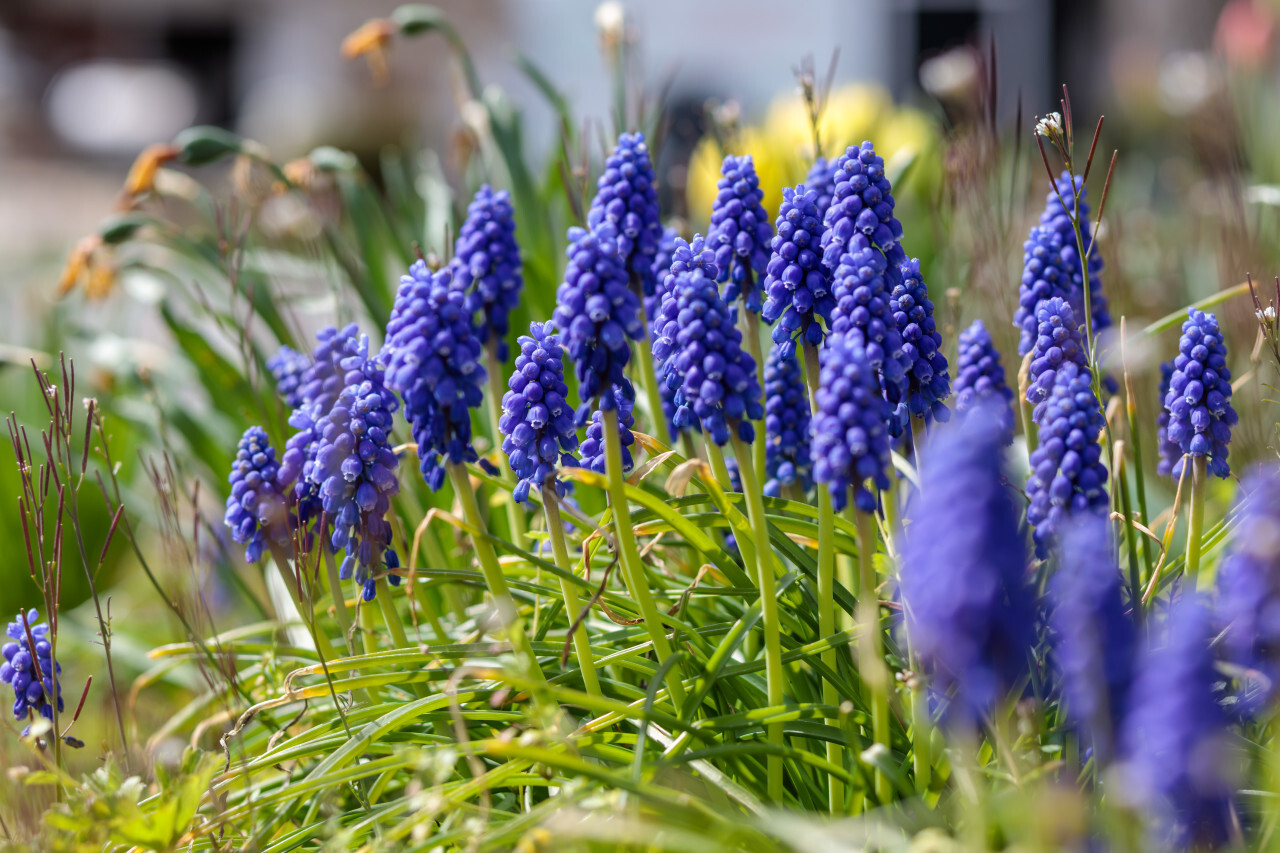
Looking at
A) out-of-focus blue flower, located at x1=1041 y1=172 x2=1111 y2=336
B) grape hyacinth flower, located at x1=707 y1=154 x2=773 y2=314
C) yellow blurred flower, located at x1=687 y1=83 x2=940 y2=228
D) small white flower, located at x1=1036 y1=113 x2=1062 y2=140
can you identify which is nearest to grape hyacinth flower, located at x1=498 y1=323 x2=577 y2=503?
grape hyacinth flower, located at x1=707 y1=154 x2=773 y2=314

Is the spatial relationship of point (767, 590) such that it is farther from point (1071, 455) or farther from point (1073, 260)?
point (1073, 260)

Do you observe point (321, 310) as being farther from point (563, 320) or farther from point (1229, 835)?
point (1229, 835)

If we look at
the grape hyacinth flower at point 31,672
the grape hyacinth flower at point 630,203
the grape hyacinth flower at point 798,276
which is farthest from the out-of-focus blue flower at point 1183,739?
the grape hyacinth flower at point 31,672

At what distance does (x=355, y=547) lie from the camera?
2.25 metres

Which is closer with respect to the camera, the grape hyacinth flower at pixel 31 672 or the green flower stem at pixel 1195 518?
the green flower stem at pixel 1195 518

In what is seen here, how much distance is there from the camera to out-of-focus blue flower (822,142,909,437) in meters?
1.84

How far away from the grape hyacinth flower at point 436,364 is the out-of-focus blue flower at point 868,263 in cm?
68

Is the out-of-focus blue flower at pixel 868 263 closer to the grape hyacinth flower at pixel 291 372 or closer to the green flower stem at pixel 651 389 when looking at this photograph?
the green flower stem at pixel 651 389

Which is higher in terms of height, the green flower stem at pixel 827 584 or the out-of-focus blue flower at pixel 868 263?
the out-of-focus blue flower at pixel 868 263

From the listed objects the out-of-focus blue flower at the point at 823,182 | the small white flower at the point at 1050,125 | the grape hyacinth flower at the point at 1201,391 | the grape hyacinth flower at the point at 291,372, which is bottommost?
Answer: the grape hyacinth flower at the point at 1201,391

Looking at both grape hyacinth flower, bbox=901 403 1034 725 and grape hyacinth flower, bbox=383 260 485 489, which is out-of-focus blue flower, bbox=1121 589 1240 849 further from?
grape hyacinth flower, bbox=383 260 485 489

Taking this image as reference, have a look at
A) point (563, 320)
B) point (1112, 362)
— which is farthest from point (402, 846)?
point (1112, 362)


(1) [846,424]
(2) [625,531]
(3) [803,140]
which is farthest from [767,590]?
(3) [803,140]

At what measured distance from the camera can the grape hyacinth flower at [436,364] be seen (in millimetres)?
1836
